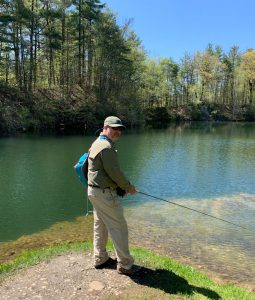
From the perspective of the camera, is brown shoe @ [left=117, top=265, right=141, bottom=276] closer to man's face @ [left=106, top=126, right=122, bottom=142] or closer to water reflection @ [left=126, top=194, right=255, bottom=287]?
man's face @ [left=106, top=126, right=122, bottom=142]

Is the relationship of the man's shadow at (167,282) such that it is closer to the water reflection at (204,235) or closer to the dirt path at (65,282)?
the dirt path at (65,282)

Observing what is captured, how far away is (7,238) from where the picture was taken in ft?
34.3

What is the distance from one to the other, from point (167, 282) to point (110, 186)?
183 centimetres

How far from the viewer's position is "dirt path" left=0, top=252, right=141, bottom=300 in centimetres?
547

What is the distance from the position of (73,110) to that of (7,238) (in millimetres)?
40886

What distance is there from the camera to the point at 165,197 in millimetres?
15922

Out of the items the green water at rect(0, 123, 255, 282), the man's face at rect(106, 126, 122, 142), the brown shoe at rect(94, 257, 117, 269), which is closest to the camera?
the man's face at rect(106, 126, 122, 142)

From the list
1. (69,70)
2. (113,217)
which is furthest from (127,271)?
(69,70)

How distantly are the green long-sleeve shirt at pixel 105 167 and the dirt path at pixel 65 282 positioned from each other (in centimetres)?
152

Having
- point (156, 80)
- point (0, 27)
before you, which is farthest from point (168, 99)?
point (0, 27)

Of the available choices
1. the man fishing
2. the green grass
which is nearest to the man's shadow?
the green grass

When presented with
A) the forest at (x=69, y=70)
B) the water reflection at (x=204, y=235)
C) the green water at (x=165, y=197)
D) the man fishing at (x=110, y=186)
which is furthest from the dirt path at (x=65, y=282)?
the forest at (x=69, y=70)

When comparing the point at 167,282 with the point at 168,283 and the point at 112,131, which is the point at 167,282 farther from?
the point at 112,131

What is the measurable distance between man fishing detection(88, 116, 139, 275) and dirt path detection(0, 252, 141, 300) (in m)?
0.35
